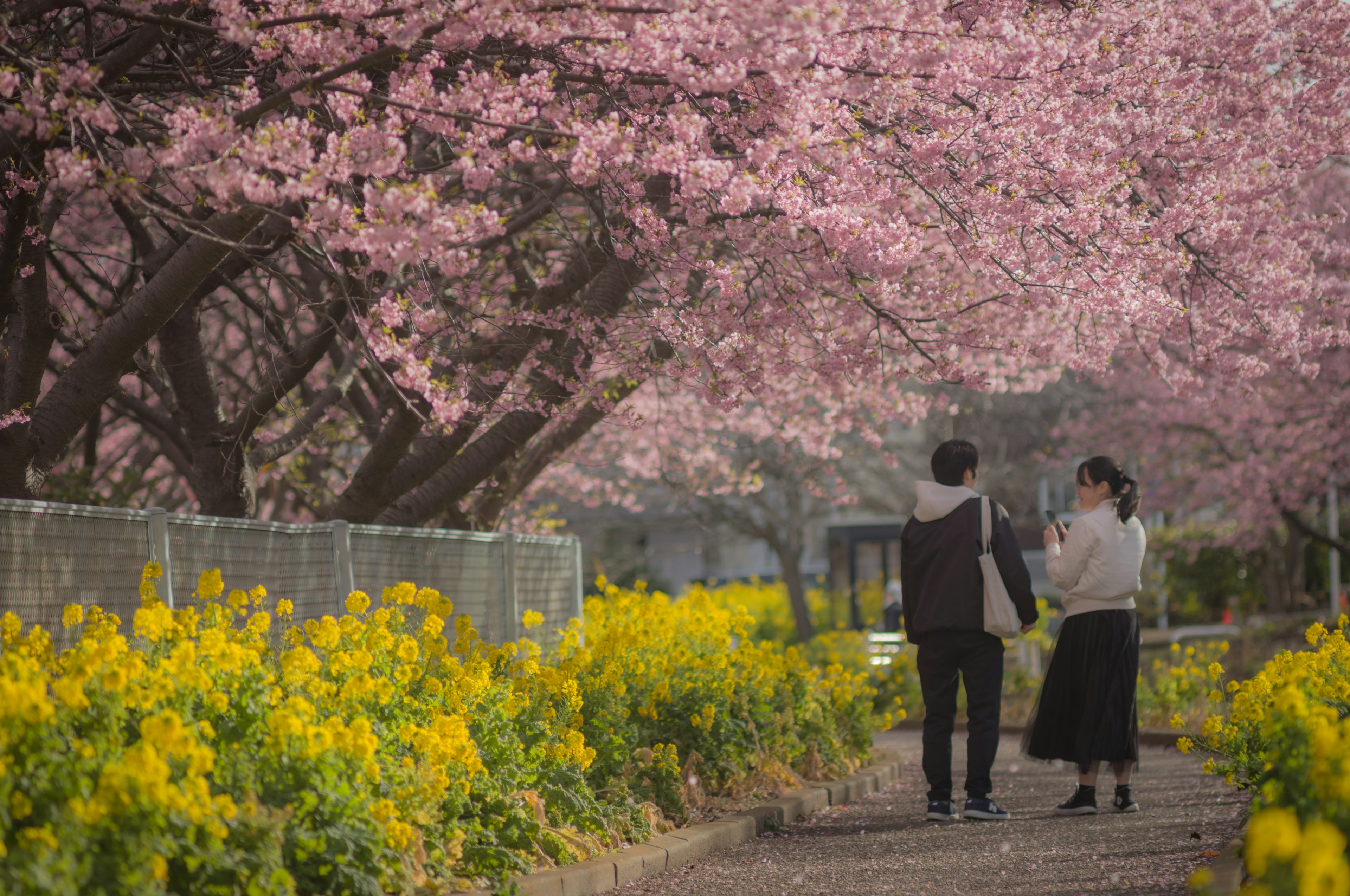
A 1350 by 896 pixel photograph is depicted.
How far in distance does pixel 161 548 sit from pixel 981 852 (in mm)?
3613

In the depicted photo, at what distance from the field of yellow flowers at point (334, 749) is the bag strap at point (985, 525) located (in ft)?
4.68

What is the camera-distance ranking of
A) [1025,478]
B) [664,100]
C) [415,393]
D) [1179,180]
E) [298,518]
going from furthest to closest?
1. [1025,478]
2. [298,518]
3. [415,393]
4. [1179,180]
5. [664,100]

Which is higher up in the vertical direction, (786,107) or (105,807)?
(786,107)

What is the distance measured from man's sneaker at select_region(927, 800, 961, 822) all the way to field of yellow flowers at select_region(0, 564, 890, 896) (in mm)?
931

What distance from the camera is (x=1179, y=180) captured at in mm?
7176

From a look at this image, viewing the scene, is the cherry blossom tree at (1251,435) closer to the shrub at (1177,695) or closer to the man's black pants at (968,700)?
the shrub at (1177,695)

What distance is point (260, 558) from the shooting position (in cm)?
596

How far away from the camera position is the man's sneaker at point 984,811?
6164 mm

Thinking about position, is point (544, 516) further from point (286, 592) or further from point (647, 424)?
point (286, 592)

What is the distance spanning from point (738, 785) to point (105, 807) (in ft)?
13.8

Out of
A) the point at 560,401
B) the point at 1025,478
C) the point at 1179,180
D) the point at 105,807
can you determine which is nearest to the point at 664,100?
the point at 560,401

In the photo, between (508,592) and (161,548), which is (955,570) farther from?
(161,548)

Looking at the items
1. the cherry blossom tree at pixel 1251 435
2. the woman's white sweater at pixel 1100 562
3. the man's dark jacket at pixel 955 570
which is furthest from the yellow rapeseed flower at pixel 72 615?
the cherry blossom tree at pixel 1251 435

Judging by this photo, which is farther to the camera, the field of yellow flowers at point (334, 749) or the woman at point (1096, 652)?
the woman at point (1096, 652)
